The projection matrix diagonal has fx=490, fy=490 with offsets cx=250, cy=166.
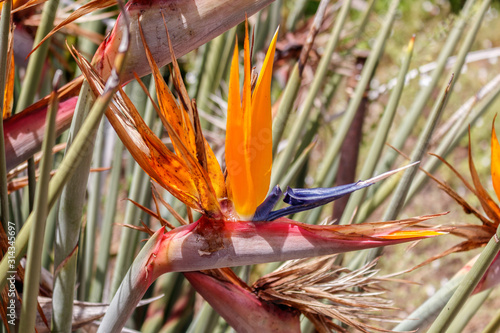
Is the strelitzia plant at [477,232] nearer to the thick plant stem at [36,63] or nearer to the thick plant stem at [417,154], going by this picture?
the thick plant stem at [417,154]

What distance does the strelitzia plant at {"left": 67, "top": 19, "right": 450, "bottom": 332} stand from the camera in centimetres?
30

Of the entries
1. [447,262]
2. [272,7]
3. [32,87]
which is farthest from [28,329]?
[447,262]

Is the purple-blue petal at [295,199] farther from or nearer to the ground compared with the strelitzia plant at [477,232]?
farther from the ground

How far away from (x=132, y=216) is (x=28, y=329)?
1.06 ft

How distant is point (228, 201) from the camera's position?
0.33 meters

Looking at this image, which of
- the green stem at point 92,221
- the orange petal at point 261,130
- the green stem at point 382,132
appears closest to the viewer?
the orange petal at point 261,130

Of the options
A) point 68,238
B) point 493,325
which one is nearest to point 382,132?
point 493,325

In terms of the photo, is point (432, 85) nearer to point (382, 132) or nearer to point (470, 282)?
point (382, 132)

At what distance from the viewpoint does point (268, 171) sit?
326 mm

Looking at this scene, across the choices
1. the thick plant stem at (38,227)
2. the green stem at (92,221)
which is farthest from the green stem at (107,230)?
the thick plant stem at (38,227)

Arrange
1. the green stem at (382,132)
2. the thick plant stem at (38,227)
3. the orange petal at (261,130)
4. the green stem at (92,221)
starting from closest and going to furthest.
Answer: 1. the thick plant stem at (38,227)
2. the orange petal at (261,130)
3. the green stem at (382,132)
4. the green stem at (92,221)

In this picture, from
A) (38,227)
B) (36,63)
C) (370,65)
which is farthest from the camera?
(370,65)

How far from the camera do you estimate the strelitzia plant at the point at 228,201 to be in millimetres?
296

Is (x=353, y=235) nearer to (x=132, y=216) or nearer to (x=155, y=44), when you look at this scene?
(x=155, y=44)
